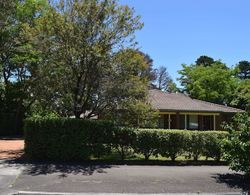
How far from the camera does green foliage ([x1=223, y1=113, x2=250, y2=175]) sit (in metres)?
12.4

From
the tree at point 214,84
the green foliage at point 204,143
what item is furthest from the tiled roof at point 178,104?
the green foliage at point 204,143

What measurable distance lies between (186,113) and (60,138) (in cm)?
1987

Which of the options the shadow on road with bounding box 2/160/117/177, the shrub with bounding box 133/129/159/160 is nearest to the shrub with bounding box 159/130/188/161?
the shrub with bounding box 133/129/159/160

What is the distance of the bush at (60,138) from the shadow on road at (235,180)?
5337mm

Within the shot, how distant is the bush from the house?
17081 millimetres

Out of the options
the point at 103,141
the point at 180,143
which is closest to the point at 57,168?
the point at 103,141

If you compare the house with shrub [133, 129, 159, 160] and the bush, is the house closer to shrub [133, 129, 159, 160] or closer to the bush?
shrub [133, 129, 159, 160]

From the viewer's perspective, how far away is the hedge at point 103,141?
51.0 feet

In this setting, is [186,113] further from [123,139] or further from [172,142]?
[123,139]

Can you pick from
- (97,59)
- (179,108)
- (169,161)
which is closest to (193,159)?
(169,161)

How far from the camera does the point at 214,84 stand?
5131cm

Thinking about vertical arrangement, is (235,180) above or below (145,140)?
below

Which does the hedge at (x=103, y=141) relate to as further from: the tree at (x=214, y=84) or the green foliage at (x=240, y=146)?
the tree at (x=214, y=84)

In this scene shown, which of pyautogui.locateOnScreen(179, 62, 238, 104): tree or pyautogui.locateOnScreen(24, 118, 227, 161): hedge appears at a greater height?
pyautogui.locateOnScreen(179, 62, 238, 104): tree
